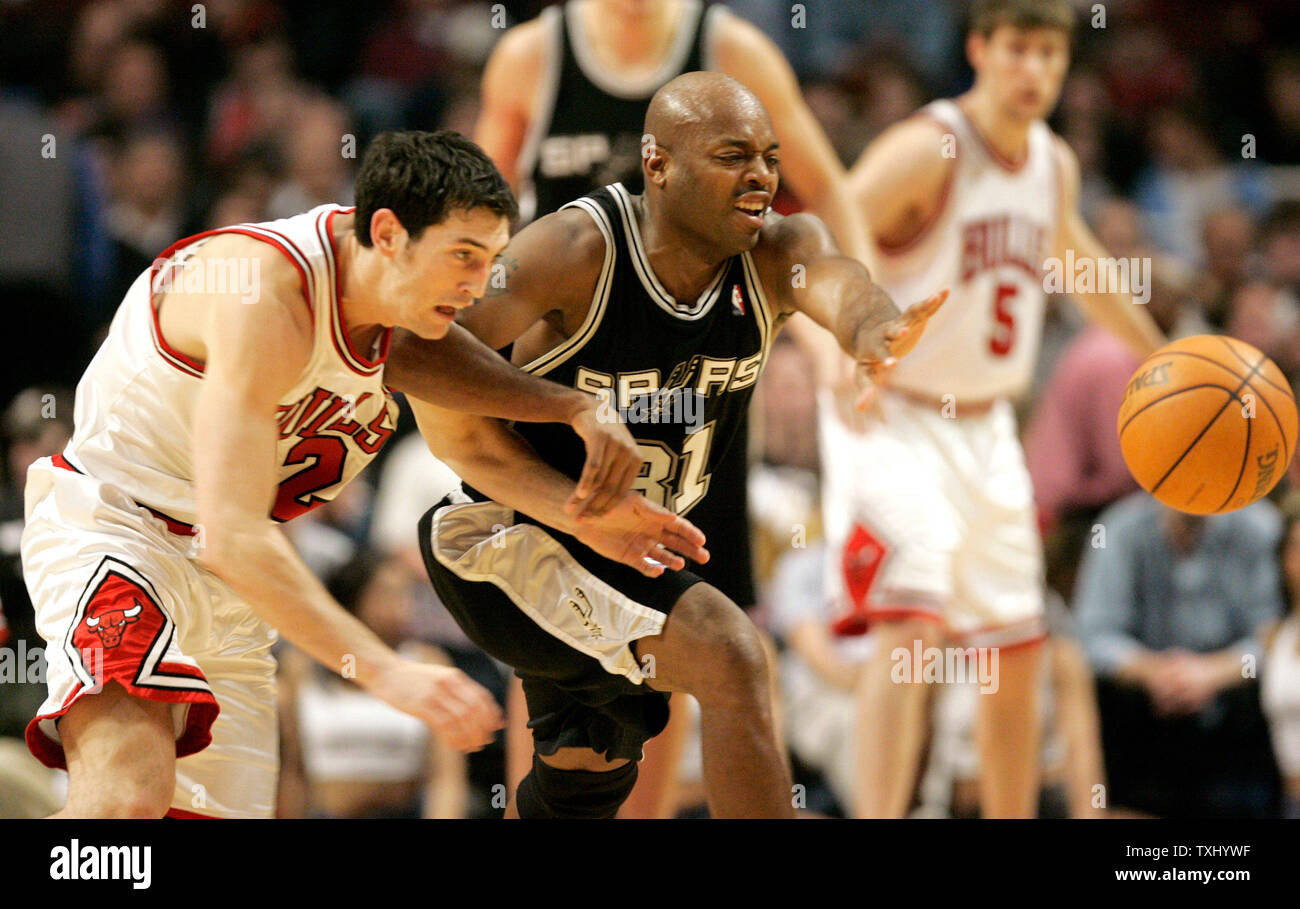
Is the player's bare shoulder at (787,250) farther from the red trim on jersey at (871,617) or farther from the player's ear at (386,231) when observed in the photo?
the red trim on jersey at (871,617)

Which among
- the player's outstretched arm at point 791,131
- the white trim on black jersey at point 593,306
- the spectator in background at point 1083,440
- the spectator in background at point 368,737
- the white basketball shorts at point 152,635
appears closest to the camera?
the white basketball shorts at point 152,635

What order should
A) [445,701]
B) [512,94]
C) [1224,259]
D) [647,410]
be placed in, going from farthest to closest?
1. [1224,259]
2. [512,94]
3. [647,410]
4. [445,701]

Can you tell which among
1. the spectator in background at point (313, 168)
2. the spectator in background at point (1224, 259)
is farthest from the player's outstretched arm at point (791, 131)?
the spectator in background at point (1224, 259)

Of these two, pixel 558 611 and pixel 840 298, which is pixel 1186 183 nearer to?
pixel 840 298

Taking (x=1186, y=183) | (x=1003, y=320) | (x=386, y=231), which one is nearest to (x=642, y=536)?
(x=386, y=231)

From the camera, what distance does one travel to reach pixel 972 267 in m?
5.50

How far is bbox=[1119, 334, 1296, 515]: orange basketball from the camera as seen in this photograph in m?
4.02

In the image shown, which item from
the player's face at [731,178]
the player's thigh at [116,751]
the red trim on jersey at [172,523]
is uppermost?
the player's face at [731,178]

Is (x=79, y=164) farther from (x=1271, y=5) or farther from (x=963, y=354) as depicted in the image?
(x=1271, y=5)

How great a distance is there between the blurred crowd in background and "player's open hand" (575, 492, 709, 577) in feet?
5.42

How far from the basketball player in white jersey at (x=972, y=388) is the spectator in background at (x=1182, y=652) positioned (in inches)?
34.9

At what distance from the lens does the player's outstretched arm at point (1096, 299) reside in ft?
18.1

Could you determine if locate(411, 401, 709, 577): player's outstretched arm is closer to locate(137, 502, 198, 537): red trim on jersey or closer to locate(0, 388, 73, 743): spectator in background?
locate(137, 502, 198, 537): red trim on jersey

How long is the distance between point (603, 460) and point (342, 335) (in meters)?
0.59
